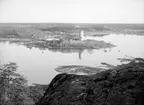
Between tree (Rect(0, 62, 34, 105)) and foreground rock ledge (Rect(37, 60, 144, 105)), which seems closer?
foreground rock ledge (Rect(37, 60, 144, 105))

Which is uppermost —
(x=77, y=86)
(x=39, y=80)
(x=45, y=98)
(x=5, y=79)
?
(x=77, y=86)

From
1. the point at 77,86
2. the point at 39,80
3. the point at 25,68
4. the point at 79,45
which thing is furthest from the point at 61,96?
the point at 79,45

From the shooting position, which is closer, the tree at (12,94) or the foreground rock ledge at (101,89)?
the foreground rock ledge at (101,89)

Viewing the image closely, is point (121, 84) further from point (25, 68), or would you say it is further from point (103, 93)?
point (25, 68)

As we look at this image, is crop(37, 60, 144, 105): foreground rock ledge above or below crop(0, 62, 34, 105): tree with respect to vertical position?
above

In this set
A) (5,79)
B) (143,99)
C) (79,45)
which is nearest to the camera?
(143,99)

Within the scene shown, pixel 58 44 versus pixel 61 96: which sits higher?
pixel 61 96

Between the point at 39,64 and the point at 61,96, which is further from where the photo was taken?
the point at 39,64

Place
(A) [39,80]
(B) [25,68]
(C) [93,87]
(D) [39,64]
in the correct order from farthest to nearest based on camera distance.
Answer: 1. (D) [39,64]
2. (B) [25,68]
3. (A) [39,80]
4. (C) [93,87]

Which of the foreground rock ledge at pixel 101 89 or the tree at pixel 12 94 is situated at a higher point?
the foreground rock ledge at pixel 101 89
